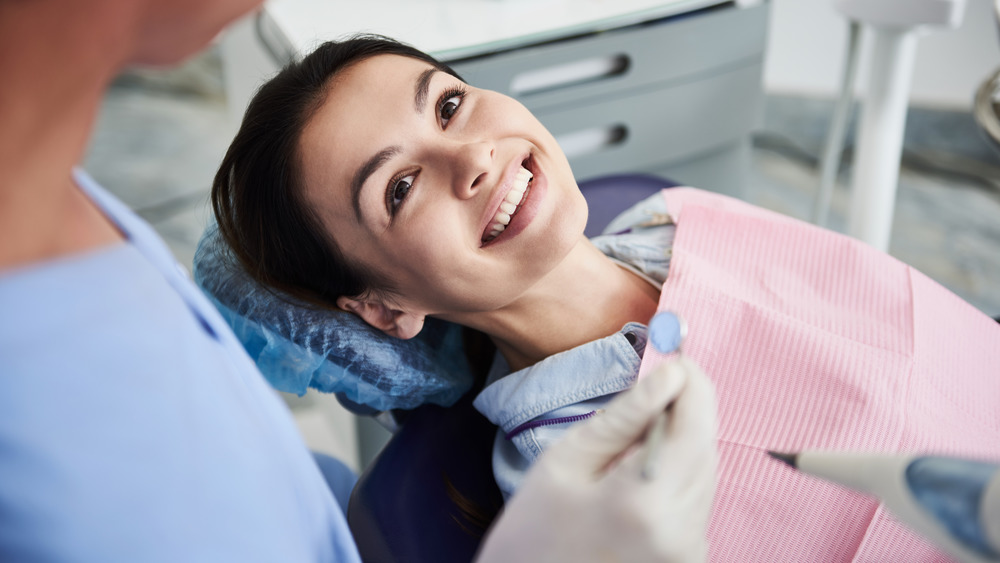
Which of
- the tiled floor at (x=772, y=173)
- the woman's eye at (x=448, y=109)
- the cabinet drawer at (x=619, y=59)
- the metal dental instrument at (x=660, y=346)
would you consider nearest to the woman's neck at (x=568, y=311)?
the woman's eye at (x=448, y=109)

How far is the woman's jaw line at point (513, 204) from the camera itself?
32.3 inches

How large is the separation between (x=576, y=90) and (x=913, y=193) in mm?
1194

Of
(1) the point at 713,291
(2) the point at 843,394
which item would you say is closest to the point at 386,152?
(1) the point at 713,291

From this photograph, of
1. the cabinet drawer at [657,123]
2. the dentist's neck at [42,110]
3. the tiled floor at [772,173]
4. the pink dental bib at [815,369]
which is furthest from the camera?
the tiled floor at [772,173]

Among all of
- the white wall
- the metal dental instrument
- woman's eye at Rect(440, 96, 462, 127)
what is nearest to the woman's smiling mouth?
woman's eye at Rect(440, 96, 462, 127)

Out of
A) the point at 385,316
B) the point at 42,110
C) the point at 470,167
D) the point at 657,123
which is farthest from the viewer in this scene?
the point at 657,123

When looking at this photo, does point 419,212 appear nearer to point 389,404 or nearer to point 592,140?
point 389,404

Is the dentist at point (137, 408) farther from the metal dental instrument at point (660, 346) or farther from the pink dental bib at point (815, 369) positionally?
the pink dental bib at point (815, 369)

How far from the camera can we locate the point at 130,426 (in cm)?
38

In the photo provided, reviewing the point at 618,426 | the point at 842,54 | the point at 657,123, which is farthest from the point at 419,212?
the point at 842,54

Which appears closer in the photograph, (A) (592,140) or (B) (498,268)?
(B) (498,268)

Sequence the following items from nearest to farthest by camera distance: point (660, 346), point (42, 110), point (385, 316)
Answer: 1. point (42, 110)
2. point (660, 346)
3. point (385, 316)

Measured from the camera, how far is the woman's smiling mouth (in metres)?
0.84

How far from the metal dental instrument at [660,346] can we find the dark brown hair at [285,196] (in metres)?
0.38
